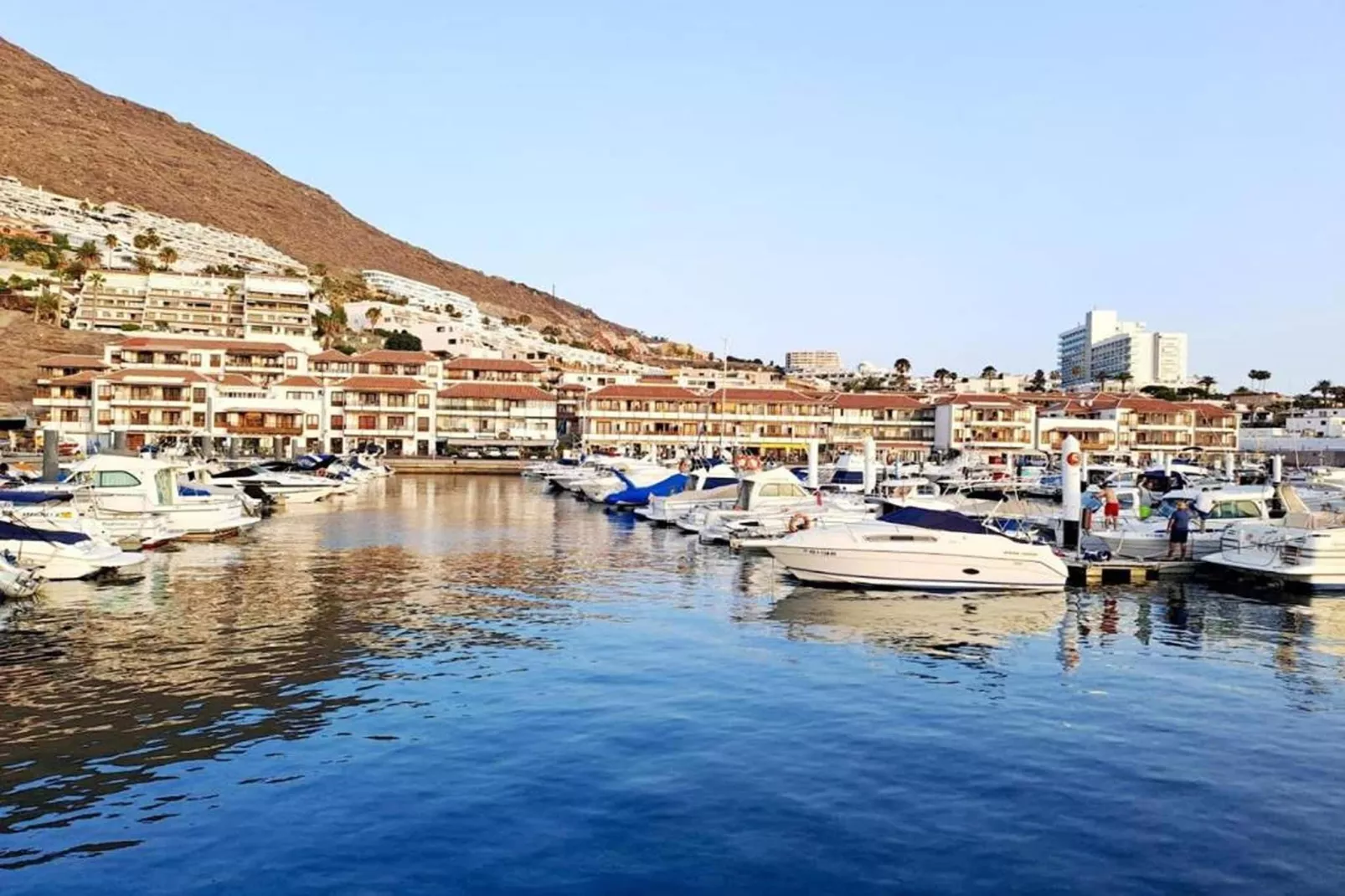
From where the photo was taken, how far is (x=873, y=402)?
128 metres

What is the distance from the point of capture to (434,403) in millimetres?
117062

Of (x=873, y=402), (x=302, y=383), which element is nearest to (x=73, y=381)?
(x=302, y=383)

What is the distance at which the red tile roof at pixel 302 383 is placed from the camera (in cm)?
11325

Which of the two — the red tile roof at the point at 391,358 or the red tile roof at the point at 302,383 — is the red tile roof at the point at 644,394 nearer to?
the red tile roof at the point at 391,358

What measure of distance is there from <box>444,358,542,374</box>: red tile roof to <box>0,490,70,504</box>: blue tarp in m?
90.0

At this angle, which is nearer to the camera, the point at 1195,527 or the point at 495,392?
the point at 1195,527

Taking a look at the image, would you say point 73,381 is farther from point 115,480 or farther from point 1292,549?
point 1292,549

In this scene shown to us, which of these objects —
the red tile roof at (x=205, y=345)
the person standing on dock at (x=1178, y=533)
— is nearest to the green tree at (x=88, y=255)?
the red tile roof at (x=205, y=345)

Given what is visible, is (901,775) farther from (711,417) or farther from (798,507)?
(711,417)

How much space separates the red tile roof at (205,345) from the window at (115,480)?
277ft

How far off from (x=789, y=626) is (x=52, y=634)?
51.0 feet

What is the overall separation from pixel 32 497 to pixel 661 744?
28.3m

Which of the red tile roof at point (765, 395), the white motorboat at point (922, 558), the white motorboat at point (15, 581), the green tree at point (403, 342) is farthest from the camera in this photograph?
the green tree at point (403, 342)

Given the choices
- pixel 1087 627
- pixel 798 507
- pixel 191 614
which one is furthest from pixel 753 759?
pixel 798 507
